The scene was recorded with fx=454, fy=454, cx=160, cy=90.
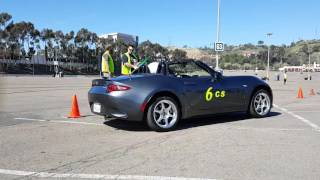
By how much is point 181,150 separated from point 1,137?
3217 millimetres

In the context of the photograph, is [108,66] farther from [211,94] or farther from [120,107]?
[120,107]

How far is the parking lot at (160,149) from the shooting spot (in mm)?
5438

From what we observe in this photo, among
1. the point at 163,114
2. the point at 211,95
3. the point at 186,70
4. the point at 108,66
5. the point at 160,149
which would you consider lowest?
the point at 160,149

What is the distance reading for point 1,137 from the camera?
7.75 metres

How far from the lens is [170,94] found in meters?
8.55

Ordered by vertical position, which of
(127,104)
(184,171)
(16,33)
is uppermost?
(16,33)

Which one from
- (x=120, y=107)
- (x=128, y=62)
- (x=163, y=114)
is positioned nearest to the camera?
(x=120, y=107)

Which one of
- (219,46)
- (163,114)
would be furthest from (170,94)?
(219,46)

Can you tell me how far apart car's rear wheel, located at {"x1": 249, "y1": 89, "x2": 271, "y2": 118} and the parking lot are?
240 millimetres

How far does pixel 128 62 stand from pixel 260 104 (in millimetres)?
3341

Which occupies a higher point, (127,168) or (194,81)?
(194,81)

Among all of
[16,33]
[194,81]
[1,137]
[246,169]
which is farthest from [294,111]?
[16,33]

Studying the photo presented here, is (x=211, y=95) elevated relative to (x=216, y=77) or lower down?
lower down

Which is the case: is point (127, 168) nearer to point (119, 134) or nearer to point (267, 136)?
point (119, 134)
